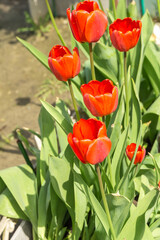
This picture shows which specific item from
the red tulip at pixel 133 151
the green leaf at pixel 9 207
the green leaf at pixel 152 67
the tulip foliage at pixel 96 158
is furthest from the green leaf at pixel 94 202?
the green leaf at pixel 152 67

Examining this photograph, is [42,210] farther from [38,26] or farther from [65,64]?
[38,26]

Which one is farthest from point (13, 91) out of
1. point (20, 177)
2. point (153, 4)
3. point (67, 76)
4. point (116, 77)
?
point (67, 76)

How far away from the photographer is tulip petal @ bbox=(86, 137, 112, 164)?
93cm

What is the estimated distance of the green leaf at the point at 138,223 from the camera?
1.24 metres

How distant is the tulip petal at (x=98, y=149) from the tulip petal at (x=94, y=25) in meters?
0.37

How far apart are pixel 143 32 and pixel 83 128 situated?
110 centimetres

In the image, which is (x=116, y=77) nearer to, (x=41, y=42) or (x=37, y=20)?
(x=41, y=42)

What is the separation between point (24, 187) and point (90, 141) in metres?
0.75

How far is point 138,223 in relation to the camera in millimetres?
1283

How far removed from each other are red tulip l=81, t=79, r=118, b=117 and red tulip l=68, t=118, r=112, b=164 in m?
0.10

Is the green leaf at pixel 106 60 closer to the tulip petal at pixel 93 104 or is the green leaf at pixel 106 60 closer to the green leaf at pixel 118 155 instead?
the green leaf at pixel 118 155

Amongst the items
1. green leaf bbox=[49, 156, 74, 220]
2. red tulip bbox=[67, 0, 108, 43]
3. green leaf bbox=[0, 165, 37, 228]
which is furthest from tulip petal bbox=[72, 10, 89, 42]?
green leaf bbox=[0, 165, 37, 228]

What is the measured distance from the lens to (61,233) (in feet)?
5.13

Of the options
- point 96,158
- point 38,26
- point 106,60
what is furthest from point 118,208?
point 38,26
